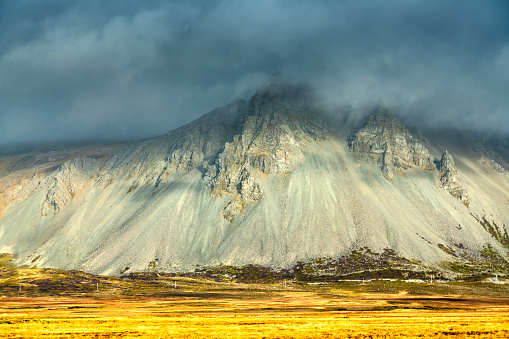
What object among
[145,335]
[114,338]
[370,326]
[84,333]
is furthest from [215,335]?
[370,326]

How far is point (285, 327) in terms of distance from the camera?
172 feet

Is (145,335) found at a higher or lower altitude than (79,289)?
higher

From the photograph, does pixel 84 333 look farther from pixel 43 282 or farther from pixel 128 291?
pixel 43 282

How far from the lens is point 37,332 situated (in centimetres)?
4934

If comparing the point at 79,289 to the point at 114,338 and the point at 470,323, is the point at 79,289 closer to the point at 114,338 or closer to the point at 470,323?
the point at 114,338

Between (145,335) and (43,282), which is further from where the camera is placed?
(43,282)

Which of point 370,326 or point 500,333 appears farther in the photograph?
point 370,326

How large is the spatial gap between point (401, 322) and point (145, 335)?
3554cm

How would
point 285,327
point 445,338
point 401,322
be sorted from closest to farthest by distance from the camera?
point 445,338
point 285,327
point 401,322

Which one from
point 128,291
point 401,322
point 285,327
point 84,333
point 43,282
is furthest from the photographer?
point 43,282

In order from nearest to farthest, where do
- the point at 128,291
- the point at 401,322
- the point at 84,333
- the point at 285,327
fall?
1. the point at 84,333
2. the point at 285,327
3. the point at 401,322
4. the point at 128,291

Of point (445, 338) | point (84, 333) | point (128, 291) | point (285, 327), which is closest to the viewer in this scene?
point (445, 338)

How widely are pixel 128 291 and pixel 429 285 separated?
136m

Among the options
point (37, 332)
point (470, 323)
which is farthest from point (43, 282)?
point (470, 323)
